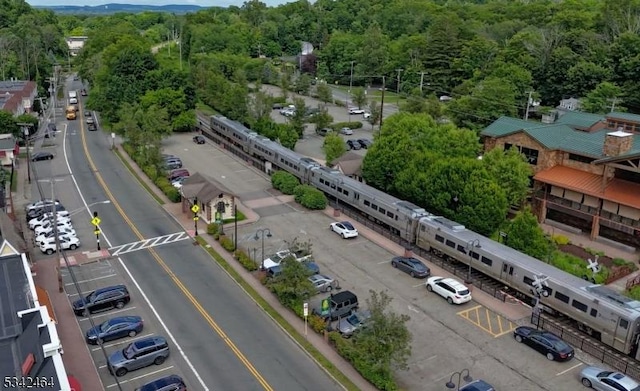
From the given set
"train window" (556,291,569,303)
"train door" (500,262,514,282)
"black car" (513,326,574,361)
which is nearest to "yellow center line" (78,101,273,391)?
"black car" (513,326,574,361)

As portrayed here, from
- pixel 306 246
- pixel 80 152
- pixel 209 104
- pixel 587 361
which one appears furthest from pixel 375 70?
pixel 587 361

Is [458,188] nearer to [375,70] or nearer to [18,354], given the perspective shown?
[18,354]

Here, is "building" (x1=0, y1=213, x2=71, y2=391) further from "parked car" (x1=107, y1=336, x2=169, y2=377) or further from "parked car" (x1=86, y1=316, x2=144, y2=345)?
"parked car" (x1=86, y1=316, x2=144, y2=345)

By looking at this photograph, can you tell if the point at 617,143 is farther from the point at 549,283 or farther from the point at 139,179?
the point at 139,179

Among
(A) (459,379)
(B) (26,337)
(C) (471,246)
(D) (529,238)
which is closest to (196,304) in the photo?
(B) (26,337)

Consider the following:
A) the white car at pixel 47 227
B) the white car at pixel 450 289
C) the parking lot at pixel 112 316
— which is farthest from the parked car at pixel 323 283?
the white car at pixel 47 227

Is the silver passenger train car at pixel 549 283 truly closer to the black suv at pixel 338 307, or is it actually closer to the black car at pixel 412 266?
the black car at pixel 412 266

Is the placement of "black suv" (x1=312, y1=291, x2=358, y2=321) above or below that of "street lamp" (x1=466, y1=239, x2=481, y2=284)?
below

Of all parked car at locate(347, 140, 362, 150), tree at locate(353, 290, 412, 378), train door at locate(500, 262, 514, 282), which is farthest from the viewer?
parked car at locate(347, 140, 362, 150)
